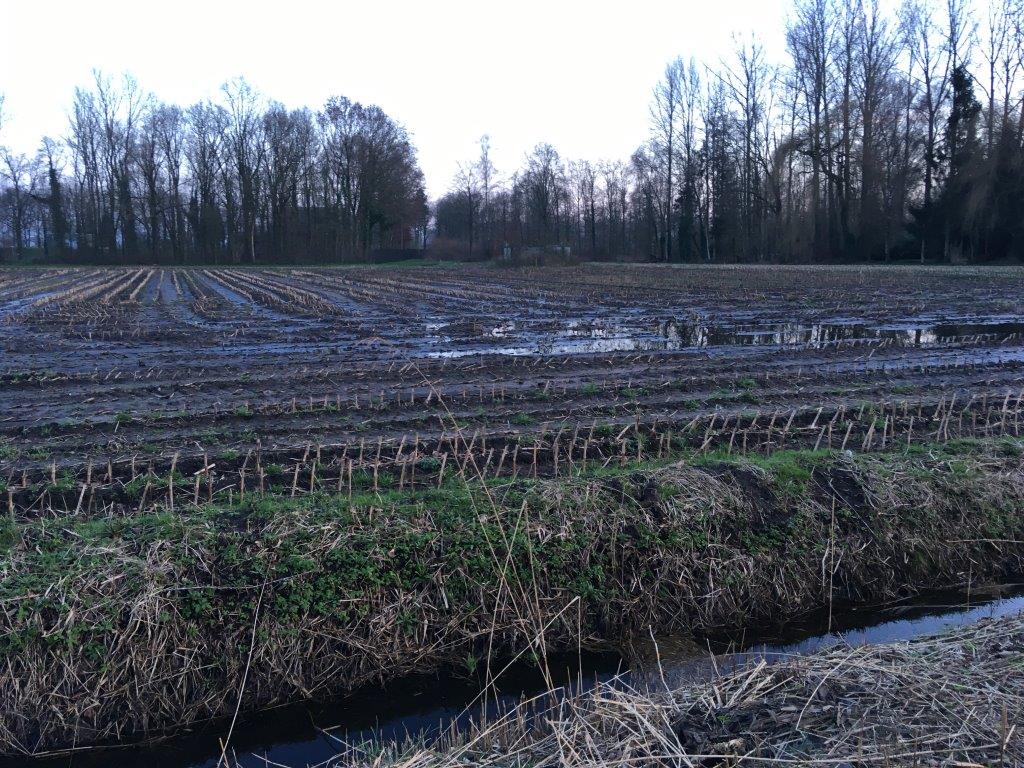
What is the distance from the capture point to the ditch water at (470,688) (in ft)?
15.7

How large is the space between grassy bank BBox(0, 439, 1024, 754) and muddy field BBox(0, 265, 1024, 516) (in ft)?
2.42

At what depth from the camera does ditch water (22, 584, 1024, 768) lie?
4793 mm

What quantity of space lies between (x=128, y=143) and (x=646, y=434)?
79.2m

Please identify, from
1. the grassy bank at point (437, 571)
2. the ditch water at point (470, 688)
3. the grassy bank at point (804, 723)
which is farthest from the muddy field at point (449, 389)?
the grassy bank at point (804, 723)

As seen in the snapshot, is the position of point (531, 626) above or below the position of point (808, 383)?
below

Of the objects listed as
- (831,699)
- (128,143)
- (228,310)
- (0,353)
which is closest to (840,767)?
(831,699)

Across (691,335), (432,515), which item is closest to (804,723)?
(432,515)

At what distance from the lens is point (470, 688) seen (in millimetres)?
5453

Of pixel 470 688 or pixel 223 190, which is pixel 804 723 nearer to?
pixel 470 688

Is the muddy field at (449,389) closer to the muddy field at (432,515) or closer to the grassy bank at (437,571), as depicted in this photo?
the muddy field at (432,515)

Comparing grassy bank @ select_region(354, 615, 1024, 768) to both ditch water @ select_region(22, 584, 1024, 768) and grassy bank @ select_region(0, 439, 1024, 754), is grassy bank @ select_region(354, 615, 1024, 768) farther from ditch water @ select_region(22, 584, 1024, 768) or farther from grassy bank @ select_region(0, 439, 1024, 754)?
grassy bank @ select_region(0, 439, 1024, 754)

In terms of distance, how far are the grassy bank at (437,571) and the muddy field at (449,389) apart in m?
0.74

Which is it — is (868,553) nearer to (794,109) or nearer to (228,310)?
(228,310)

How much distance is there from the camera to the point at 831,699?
12.6 ft
